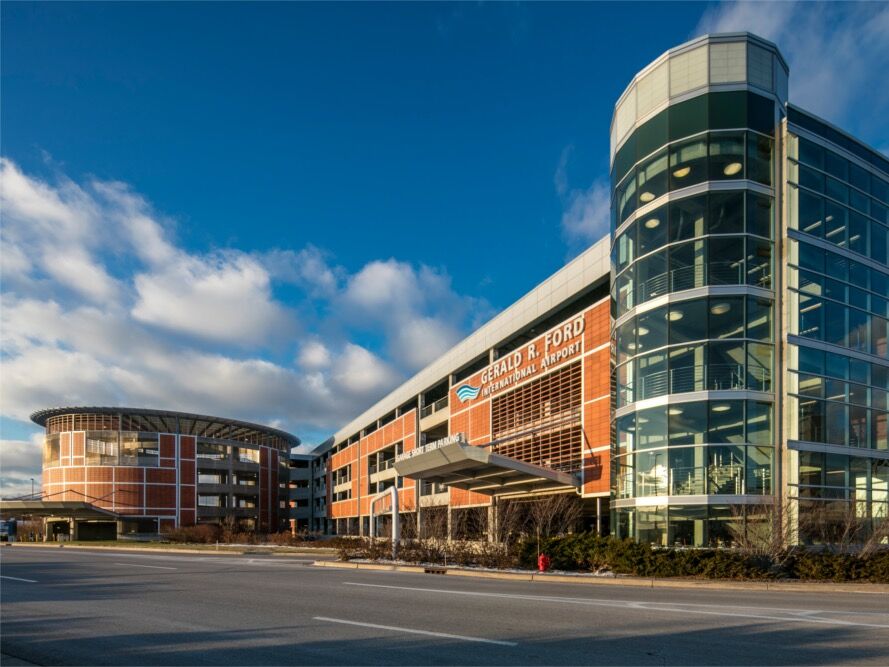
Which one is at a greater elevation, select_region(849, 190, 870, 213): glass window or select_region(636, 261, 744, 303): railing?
select_region(849, 190, 870, 213): glass window

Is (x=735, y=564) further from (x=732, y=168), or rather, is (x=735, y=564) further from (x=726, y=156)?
(x=726, y=156)

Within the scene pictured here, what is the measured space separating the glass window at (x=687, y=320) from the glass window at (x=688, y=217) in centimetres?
252

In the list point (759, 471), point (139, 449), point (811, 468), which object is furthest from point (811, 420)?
point (139, 449)

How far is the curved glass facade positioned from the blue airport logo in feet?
67.4

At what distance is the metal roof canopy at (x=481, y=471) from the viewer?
3431 cm

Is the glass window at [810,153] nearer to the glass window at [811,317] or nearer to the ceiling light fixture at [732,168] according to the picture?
the ceiling light fixture at [732,168]

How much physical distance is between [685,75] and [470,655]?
2536 cm

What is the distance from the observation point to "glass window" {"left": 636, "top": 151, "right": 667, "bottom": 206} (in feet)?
95.5

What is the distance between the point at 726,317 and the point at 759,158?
6.15 m

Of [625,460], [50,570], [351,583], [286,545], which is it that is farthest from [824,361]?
[286,545]

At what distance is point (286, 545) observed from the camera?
56156 mm

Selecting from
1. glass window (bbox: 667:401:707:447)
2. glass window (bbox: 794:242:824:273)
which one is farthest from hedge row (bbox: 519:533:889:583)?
glass window (bbox: 794:242:824:273)

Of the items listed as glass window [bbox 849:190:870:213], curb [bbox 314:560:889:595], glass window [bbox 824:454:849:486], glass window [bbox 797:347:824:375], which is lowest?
curb [bbox 314:560:889:595]

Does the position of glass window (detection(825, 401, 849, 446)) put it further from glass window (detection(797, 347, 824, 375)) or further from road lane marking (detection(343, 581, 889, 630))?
road lane marking (detection(343, 581, 889, 630))
